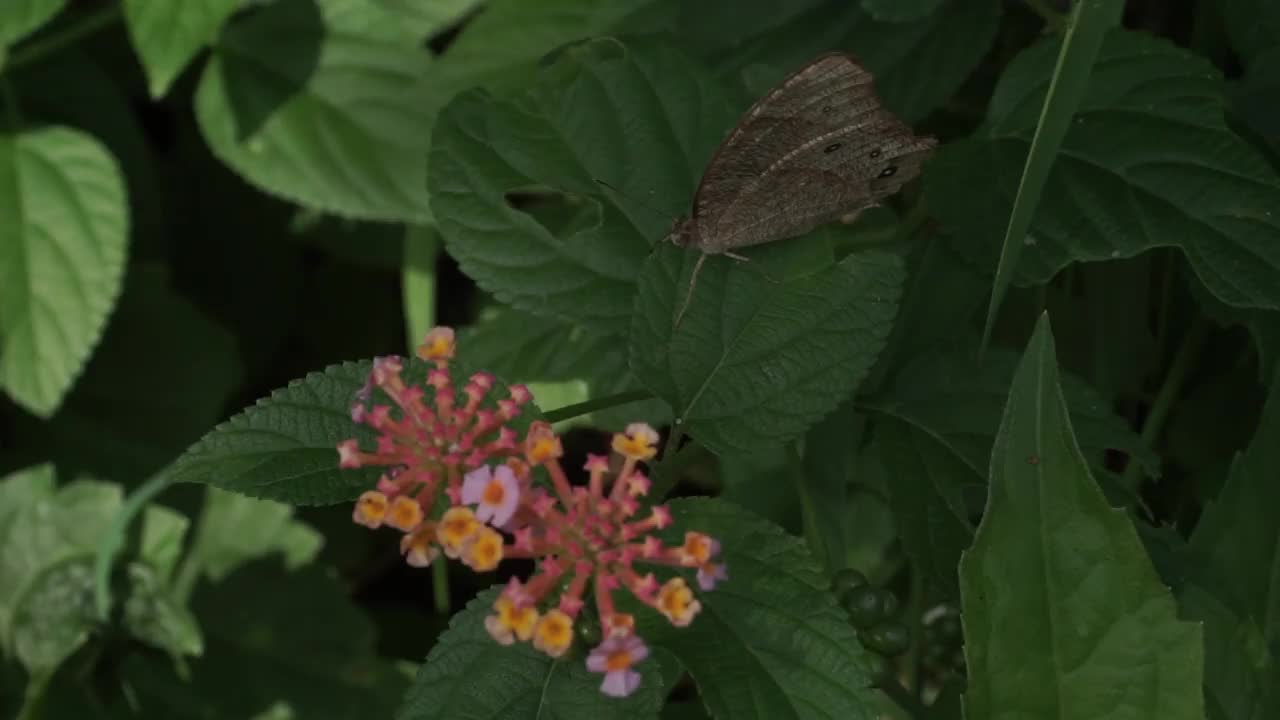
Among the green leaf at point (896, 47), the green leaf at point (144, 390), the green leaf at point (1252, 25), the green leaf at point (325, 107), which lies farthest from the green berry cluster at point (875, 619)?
the green leaf at point (144, 390)

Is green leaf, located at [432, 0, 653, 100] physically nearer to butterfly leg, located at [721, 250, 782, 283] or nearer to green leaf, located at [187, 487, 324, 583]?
butterfly leg, located at [721, 250, 782, 283]

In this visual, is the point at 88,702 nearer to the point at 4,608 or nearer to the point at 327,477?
the point at 4,608

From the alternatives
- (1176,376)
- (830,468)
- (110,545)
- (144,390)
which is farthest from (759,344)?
(144,390)

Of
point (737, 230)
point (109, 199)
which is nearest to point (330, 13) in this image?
point (109, 199)

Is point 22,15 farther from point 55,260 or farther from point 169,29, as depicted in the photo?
point 55,260

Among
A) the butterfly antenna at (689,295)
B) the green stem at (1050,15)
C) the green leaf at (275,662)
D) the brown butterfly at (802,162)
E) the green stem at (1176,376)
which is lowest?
the green leaf at (275,662)

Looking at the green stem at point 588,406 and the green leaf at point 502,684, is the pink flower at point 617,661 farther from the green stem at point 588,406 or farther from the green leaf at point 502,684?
the green stem at point 588,406
